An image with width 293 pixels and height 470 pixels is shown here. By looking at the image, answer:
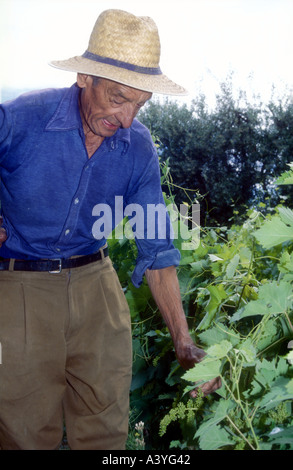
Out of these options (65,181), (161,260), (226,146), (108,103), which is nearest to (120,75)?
(108,103)

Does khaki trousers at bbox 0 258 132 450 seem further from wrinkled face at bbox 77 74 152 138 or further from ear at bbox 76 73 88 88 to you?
ear at bbox 76 73 88 88

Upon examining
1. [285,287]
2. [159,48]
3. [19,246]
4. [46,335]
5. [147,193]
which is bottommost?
[46,335]

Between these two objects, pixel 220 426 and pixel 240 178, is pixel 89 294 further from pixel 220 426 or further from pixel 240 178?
pixel 240 178

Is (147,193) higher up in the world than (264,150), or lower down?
higher up

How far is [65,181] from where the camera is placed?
2.08 metres

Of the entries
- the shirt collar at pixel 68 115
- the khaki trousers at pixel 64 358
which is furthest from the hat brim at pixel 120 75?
the khaki trousers at pixel 64 358

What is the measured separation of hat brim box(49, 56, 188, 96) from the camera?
5.90ft

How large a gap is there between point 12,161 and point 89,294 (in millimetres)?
565

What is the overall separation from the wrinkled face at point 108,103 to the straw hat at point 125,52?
51 mm

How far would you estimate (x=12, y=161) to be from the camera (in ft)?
6.49

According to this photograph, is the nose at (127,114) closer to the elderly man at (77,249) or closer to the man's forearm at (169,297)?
the elderly man at (77,249)

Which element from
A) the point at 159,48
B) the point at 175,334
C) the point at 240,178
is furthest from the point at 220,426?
the point at 240,178

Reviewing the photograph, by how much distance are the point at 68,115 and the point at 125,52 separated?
30 centimetres

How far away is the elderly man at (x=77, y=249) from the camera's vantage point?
1.92 m
